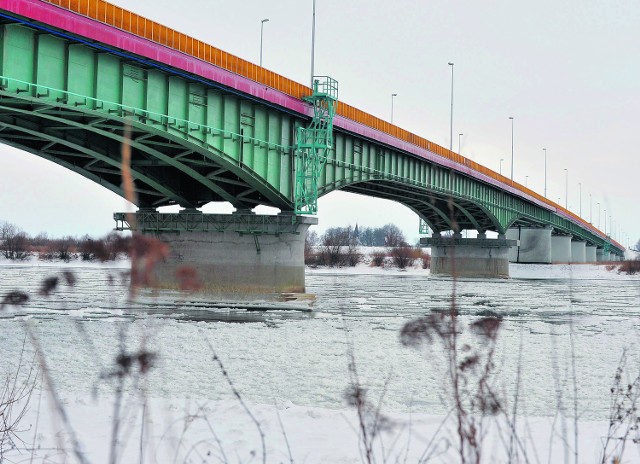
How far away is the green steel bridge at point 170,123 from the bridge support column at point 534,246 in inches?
2202

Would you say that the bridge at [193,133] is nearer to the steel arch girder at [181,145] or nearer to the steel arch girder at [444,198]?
the steel arch girder at [181,145]

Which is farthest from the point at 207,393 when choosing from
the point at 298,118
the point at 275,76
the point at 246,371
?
the point at 298,118

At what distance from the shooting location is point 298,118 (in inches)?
1320

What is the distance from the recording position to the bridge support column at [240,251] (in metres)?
32.5

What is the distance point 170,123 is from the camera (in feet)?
81.1

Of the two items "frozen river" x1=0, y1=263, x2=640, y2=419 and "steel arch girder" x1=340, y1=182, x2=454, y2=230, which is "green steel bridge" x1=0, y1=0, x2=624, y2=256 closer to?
"frozen river" x1=0, y1=263, x2=640, y2=419

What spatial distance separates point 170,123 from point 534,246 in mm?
80488

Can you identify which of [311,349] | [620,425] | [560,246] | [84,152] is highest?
[84,152]

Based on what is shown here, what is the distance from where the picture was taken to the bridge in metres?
20.3

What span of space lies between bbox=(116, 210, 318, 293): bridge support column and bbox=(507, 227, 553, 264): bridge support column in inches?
2712

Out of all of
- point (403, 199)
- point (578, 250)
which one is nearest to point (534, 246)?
point (578, 250)

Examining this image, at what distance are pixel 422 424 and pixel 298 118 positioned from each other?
26.4 m

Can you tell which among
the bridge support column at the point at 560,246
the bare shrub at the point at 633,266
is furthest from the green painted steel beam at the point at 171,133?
the bridge support column at the point at 560,246

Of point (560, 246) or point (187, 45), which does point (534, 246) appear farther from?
point (187, 45)
